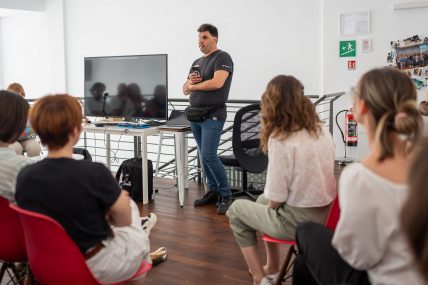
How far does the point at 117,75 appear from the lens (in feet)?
15.9

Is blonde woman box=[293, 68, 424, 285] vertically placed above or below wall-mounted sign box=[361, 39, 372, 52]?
below

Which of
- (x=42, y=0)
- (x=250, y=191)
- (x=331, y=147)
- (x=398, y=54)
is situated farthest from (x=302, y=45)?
(x=42, y=0)

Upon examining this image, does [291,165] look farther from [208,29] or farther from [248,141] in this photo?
[208,29]

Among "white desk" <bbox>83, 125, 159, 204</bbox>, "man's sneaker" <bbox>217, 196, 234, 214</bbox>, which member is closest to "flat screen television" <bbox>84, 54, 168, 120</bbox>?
"white desk" <bbox>83, 125, 159, 204</bbox>

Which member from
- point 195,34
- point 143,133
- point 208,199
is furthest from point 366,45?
point 143,133

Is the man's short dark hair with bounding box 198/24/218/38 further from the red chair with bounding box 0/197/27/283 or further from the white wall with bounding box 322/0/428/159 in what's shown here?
the red chair with bounding box 0/197/27/283

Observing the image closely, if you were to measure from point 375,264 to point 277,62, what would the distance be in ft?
18.0

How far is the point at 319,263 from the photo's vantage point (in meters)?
1.69

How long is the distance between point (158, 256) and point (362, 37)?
4258 millimetres

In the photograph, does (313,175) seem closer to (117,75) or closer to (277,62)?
(117,75)

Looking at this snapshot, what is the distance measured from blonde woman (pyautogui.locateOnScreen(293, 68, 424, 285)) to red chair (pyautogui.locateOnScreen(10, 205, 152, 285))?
32.6 inches

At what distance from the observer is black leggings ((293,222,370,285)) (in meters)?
1.61

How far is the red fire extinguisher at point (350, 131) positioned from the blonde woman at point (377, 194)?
468 cm

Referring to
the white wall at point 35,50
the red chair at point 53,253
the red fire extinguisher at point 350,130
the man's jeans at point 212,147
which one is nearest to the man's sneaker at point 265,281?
the red chair at point 53,253
